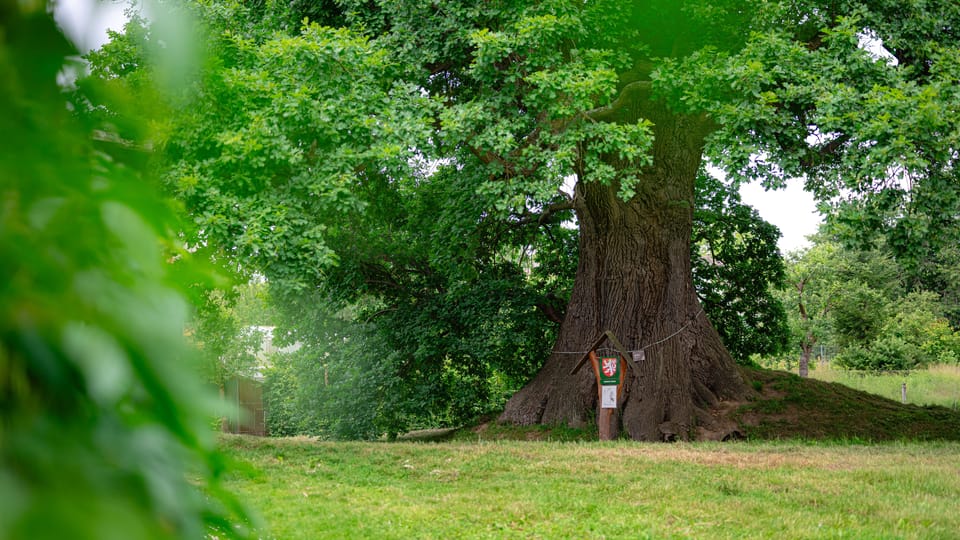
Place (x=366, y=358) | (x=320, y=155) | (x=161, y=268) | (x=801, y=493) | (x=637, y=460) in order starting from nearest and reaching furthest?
(x=161, y=268) < (x=801, y=493) < (x=637, y=460) < (x=320, y=155) < (x=366, y=358)

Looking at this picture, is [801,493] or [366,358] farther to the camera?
[366,358]

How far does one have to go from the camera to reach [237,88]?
34.8ft

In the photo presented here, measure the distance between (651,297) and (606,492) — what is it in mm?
7868

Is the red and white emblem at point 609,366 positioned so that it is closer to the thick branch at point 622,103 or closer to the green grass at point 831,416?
the green grass at point 831,416

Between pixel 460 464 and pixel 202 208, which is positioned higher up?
pixel 202 208

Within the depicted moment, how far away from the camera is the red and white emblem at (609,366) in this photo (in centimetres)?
1321

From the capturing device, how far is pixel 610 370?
43.4 feet

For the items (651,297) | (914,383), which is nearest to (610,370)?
(651,297)

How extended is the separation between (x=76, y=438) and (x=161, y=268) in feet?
0.67

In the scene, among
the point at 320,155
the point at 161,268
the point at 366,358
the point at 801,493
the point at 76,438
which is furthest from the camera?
the point at 366,358

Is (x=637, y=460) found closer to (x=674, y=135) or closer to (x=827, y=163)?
(x=827, y=163)

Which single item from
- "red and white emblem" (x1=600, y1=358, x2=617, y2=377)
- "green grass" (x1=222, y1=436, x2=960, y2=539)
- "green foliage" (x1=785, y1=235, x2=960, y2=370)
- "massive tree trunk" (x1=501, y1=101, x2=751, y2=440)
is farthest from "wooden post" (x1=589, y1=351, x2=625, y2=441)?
"green foliage" (x1=785, y1=235, x2=960, y2=370)

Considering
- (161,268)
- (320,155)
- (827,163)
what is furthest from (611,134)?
(161,268)

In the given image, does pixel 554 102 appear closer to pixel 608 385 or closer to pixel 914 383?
pixel 608 385
